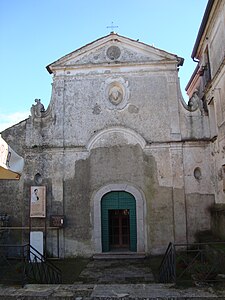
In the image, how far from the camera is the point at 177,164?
1227 cm

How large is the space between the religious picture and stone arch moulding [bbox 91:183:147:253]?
1.89 meters

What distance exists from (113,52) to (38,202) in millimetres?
6827

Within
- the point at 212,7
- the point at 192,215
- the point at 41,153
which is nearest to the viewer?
the point at 212,7

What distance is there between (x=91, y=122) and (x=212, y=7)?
6.00m

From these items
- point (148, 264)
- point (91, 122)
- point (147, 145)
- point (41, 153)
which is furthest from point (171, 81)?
point (148, 264)

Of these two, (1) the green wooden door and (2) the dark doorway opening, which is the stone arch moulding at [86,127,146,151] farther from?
(2) the dark doorway opening

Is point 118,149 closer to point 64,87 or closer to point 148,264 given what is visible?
point 64,87

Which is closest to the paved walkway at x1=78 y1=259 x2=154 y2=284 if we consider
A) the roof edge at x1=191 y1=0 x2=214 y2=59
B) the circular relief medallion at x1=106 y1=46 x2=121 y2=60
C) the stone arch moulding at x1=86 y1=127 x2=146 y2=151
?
the stone arch moulding at x1=86 y1=127 x2=146 y2=151

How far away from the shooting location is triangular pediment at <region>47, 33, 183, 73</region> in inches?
515

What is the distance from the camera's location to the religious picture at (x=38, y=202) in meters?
12.2

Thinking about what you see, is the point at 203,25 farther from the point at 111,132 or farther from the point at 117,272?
the point at 117,272

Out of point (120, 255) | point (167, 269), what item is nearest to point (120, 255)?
point (120, 255)

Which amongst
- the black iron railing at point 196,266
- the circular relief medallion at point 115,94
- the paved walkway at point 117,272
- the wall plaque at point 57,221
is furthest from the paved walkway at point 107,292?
the circular relief medallion at point 115,94

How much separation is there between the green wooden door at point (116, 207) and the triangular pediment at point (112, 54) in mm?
5434
